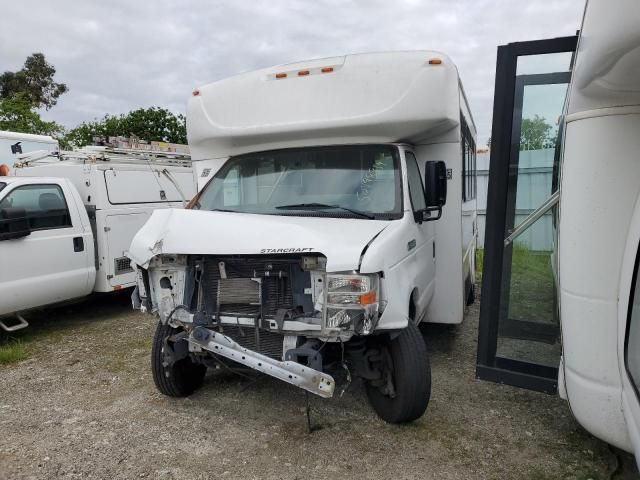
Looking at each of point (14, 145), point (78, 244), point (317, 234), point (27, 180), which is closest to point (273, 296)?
point (317, 234)

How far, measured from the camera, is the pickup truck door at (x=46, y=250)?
19.4 ft

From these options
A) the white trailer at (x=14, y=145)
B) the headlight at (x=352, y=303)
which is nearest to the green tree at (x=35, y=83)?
the white trailer at (x=14, y=145)

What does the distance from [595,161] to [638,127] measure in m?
0.25

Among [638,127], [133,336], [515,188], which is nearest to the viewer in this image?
[638,127]

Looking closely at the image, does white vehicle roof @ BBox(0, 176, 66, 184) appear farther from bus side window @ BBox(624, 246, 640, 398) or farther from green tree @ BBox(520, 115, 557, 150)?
bus side window @ BBox(624, 246, 640, 398)

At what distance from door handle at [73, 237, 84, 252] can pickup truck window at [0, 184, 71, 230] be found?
22cm

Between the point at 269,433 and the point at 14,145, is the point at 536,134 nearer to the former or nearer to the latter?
the point at 269,433

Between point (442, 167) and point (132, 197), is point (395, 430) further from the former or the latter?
point (132, 197)

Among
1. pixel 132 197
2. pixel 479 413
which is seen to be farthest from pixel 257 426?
pixel 132 197

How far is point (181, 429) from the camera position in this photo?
392 centimetres

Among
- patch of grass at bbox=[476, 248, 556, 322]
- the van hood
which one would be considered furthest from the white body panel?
the van hood

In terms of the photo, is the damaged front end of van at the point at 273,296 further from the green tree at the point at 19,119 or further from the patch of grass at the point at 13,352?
the green tree at the point at 19,119

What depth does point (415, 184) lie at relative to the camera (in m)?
4.57

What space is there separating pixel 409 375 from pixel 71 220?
203 inches
